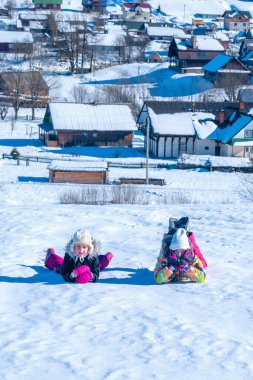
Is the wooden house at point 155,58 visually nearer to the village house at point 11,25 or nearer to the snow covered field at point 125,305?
the village house at point 11,25

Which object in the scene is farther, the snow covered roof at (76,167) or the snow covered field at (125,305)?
the snow covered roof at (76,167)

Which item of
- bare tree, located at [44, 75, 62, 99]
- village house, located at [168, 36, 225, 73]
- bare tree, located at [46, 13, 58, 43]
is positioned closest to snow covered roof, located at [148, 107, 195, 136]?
bare tree, located at [44, 75, 62, 99]

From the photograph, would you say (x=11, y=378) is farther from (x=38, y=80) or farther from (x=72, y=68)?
(x=72, y=68)

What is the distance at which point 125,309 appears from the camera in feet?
19.1

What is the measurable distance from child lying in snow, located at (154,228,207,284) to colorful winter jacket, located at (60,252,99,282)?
1.98 ft

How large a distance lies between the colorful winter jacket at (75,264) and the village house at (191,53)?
162 ft

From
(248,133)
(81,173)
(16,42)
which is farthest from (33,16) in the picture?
(81,173)

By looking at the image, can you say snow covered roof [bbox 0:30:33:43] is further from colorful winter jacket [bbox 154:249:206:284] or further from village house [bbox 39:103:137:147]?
colorful winter jacket [bbox 154:249:206:284]

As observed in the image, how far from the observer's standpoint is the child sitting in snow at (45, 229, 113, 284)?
21.3 ft

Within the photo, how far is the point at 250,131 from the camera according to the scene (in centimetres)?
3434

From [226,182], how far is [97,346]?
2117 cm

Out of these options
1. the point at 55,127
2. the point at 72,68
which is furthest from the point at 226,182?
the point at 72,68

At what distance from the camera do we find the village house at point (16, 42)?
→ 61.8 metres

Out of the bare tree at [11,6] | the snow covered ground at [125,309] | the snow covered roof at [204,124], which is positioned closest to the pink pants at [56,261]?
the snow covered ground at [125,309]
